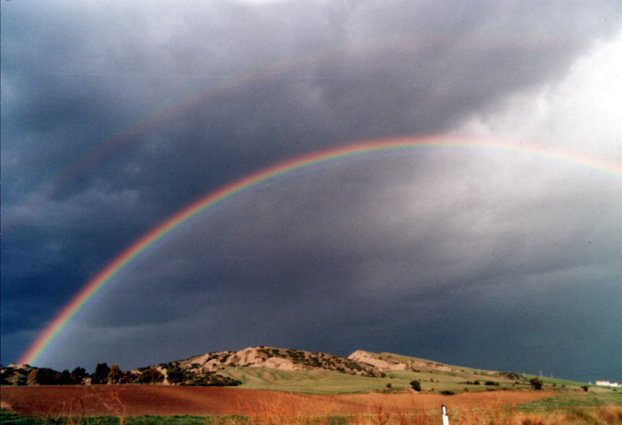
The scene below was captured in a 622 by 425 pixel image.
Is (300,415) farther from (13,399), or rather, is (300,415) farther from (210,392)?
(210,392)

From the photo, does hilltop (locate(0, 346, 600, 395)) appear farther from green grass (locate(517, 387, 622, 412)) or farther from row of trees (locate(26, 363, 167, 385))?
green grass (locate(517, 387, 622, 412))

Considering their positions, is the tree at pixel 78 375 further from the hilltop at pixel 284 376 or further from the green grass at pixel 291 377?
the green grass at pixel 291 377

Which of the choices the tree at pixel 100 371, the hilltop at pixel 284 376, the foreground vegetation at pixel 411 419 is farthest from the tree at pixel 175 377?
the foreground vegetation at pixel 411 419

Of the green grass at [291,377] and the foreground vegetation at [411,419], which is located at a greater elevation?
the green grass at [291,377]

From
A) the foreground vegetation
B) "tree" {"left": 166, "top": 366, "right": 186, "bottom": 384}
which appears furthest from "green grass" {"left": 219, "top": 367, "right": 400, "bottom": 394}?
the foreground vegetation

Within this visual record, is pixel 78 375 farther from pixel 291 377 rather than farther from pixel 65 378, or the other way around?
pixel 291 377

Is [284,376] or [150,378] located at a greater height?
[284,376]

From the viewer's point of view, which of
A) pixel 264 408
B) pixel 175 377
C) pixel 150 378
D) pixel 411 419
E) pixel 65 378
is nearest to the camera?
pixel 264 408

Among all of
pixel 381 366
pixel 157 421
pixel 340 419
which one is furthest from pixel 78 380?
pixel 381 366

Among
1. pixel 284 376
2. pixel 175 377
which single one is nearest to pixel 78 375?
pixel 175 377

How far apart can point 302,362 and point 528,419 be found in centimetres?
14951

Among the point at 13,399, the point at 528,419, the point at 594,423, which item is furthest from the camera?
the point at 13,399

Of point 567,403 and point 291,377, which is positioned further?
point 291,377

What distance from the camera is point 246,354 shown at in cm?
17500
